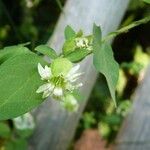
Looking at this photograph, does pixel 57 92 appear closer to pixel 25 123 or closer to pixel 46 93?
pixel 46 93

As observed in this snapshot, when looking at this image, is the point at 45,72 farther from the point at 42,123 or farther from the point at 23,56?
the point at 42,123

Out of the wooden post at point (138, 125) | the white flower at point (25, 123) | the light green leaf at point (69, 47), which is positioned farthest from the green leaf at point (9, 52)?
the wooden post at point (138, 125)

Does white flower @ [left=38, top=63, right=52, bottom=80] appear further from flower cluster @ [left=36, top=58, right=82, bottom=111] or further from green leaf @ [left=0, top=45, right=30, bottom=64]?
green leaf @ [left=0, top=45, right=30, bottom=64]

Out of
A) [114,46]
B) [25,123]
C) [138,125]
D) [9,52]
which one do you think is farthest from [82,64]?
[114,46]

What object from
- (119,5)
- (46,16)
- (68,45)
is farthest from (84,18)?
(46,16)

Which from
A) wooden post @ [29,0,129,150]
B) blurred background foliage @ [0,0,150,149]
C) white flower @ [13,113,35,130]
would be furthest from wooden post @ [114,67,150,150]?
white flower @ [13,113,35,130]

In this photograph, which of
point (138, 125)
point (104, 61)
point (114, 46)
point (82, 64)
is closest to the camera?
point (104, 61)

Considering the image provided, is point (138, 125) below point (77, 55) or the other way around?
below
